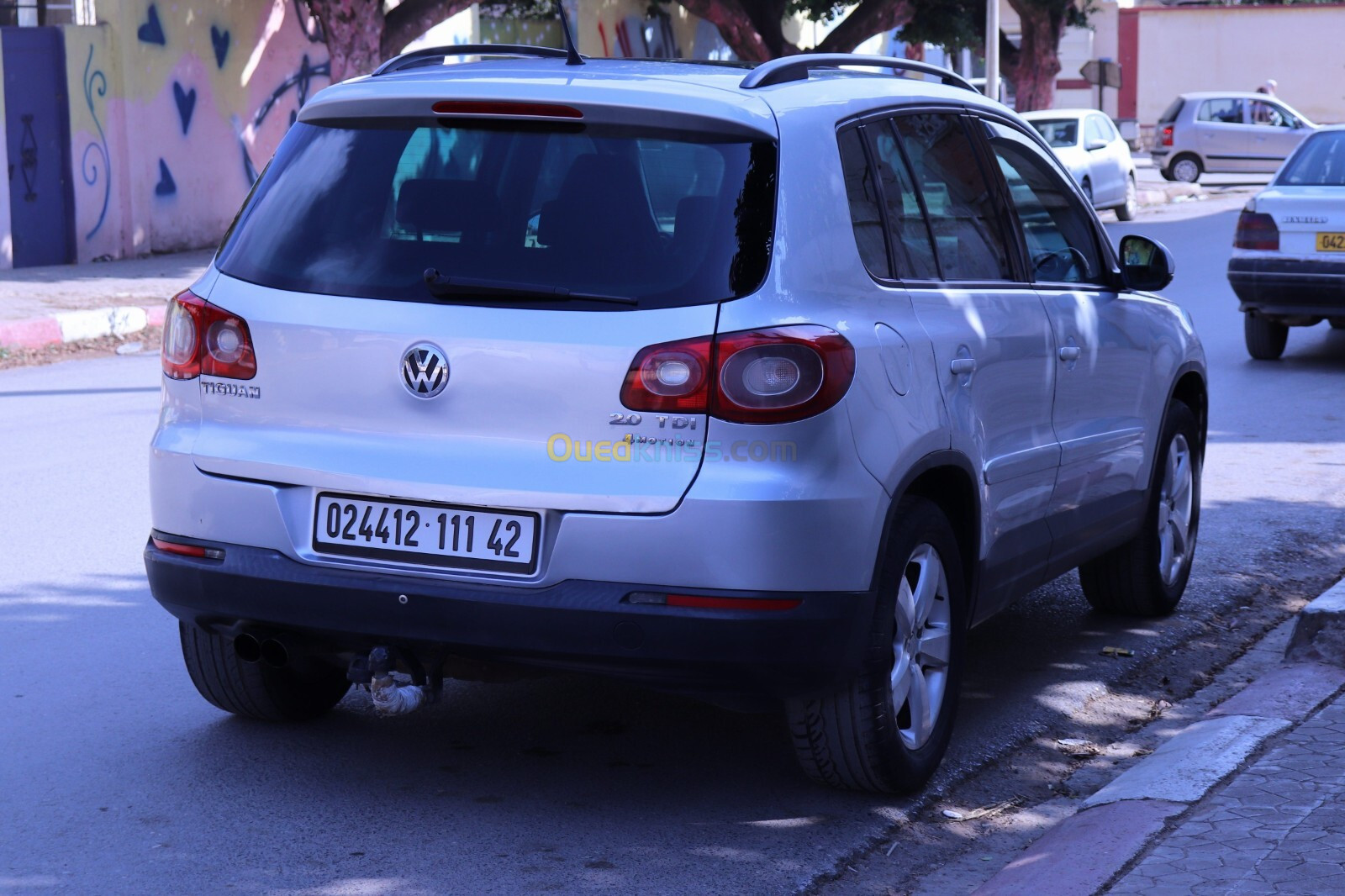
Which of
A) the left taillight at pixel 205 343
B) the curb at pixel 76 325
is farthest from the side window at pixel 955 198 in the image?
the curb at pixel 76 325

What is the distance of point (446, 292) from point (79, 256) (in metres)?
15.3

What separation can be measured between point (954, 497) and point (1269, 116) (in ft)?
115

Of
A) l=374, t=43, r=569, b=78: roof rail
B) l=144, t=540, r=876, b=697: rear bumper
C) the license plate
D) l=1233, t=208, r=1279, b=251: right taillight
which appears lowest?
l=144, t=540, r=876, b=697: rear bumper

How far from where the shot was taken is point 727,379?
374cm

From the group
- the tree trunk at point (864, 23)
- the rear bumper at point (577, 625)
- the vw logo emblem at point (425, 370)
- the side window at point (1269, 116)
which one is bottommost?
the rear bumper at point (577, 625)

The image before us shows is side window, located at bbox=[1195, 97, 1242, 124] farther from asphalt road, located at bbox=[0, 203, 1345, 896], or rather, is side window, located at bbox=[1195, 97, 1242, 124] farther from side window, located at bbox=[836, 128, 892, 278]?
side window, located at bbox=[836, 128, 892, 278]

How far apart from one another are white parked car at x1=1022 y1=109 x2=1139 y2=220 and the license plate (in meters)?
23.6

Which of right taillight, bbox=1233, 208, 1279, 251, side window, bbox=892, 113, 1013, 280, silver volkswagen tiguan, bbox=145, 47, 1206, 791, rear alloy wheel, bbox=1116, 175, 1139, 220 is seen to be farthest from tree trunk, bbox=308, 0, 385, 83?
silver volkswagen tiguan, bbox=145, 47, 1206, 791

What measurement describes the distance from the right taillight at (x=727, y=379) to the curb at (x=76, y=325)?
10.2 metres

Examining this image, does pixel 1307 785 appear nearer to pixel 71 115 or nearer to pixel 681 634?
pixel 681 634

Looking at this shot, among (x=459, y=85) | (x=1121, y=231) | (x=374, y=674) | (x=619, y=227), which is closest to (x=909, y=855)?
→ (x=374, y=674)

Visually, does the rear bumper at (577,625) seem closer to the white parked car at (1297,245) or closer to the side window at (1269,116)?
the white parked car at (1297,245)

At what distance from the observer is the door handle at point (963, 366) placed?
171 inches

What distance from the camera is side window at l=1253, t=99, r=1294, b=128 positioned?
3666 centimetres
